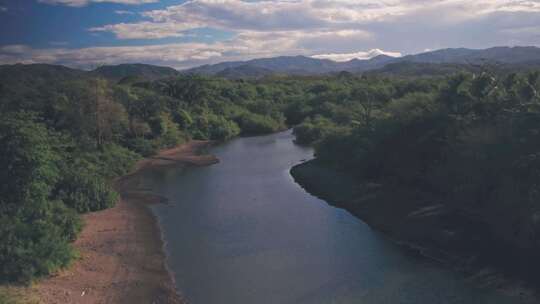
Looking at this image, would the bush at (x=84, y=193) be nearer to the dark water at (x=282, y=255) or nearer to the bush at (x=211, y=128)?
the dark water at (x=282, y=255)

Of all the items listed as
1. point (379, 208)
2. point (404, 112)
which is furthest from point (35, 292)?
point (404, 112)

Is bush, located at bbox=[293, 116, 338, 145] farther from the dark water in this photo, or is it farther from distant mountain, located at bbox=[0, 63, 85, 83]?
distant mountain, located at bbox=[0, 63, 85, 83]

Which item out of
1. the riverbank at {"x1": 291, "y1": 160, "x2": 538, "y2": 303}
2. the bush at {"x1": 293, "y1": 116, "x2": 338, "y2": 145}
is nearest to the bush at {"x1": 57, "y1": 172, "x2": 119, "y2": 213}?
the riverbank at {"x1": 291, "y1": 160, "x2": 538, "y2": 303}

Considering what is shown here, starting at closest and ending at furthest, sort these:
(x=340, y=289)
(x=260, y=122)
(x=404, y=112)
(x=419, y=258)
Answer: (x=340, y=289)
(x=419, y=258)
(x=404, y=112)
(x=260, y=122)

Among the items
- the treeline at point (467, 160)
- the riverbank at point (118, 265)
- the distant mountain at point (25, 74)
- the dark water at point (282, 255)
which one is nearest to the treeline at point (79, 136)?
the riverbank at point (118, 265)

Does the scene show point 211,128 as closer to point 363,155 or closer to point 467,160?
point 363,155

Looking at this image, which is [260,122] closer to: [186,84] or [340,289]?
[186,84]

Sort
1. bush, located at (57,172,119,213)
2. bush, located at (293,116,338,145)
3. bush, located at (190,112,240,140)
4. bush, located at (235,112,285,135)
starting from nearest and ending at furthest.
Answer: bush, located at (57,172,119,213), bush, located at (293,116,338,145), bush, located at (190,112,240,140), bush, located at (235,112,285,135)
